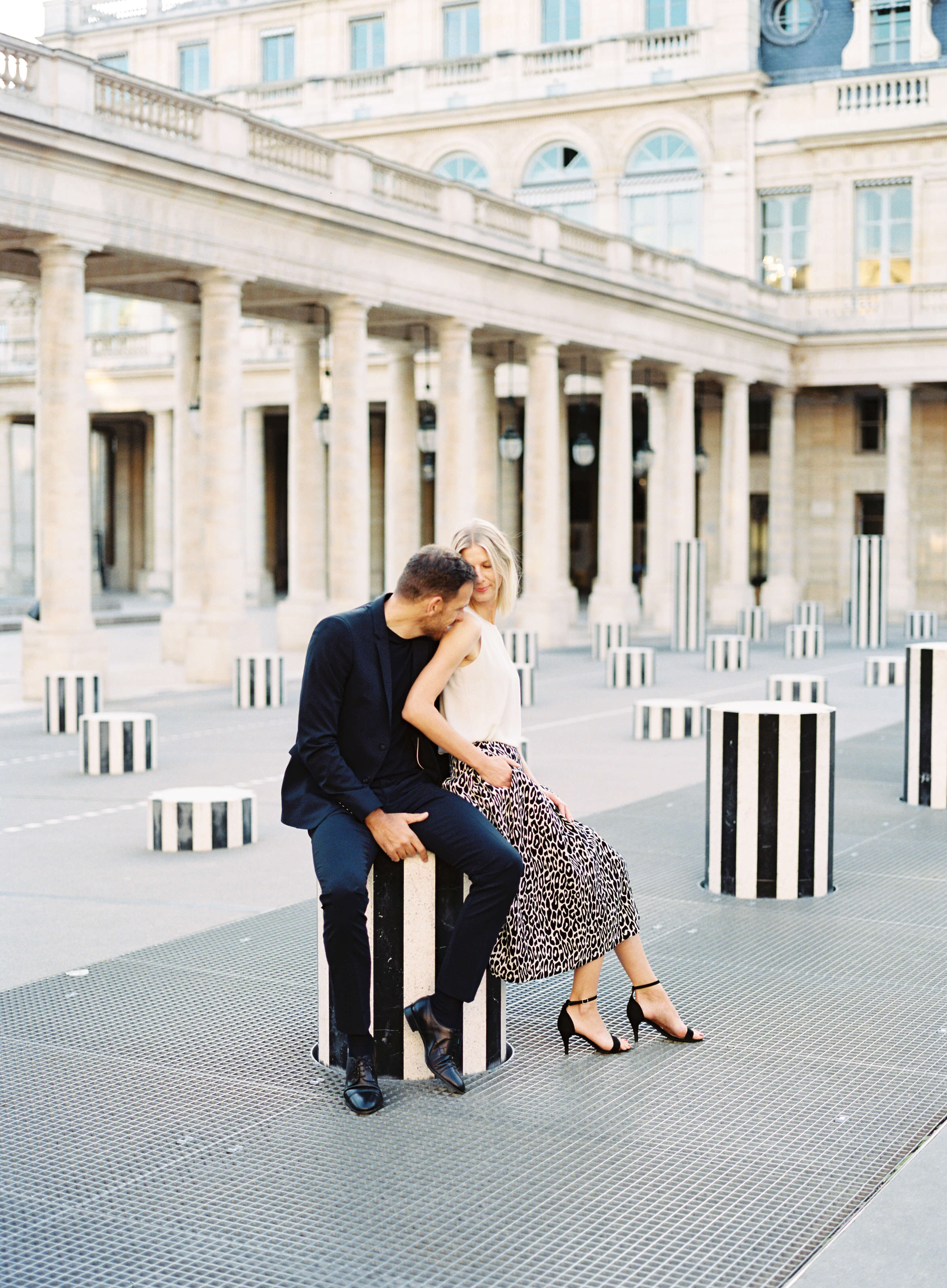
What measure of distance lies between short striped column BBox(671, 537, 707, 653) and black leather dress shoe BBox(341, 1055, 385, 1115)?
2444 centimetres

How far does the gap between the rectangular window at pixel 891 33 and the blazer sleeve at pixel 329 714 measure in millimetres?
39014

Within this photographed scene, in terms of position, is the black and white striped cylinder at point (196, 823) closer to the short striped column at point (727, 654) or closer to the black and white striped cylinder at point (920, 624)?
the short striped column at point (727, 654)

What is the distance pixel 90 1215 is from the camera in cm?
441

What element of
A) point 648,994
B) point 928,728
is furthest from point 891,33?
point 648,994

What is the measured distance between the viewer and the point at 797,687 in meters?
17.3

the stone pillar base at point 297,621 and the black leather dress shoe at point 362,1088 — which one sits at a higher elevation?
the stone pillar base at point 297,621

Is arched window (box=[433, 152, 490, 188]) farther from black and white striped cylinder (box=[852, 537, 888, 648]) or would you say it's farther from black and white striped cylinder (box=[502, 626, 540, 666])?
black and white striped cylinder (box=[502, 626, 540, 666])

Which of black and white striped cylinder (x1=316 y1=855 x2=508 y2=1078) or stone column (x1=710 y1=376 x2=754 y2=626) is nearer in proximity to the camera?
black and white striped cylinder (x1=316 y1=855 x2=508 y2=1078)

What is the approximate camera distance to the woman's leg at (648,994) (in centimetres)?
596

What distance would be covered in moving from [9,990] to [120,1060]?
3.79 ft

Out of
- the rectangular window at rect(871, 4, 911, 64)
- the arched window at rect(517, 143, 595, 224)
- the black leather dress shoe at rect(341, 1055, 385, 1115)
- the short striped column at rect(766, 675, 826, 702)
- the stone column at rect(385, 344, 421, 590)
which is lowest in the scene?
the black leather dress shoe at rect(341, 1055, 385, 1115)

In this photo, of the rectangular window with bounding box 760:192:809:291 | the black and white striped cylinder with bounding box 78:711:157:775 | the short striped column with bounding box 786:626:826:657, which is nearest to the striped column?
the black and white striped cylinder with bounding box 78:711:157:775

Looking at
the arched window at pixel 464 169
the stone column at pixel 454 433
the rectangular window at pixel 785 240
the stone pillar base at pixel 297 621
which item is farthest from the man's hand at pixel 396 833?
the arched window at pixel 464 169

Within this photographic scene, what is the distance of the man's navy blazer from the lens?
5.53m
